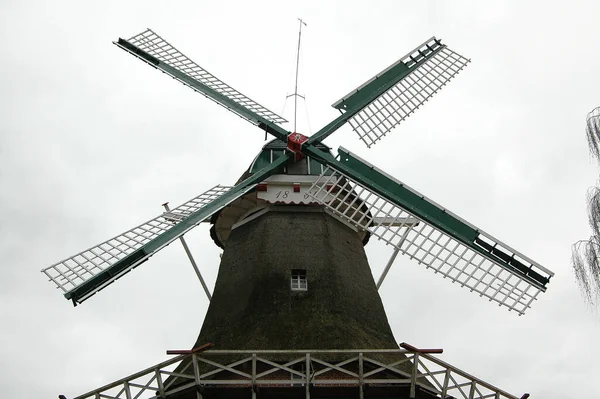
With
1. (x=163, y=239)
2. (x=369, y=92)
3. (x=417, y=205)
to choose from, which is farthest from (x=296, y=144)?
(x=163, y=239)

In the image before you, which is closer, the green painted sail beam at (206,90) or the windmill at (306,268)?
the windmill at (306,268)

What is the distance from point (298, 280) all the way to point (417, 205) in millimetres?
2808

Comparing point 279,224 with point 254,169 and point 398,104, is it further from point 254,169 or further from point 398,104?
point 398,104

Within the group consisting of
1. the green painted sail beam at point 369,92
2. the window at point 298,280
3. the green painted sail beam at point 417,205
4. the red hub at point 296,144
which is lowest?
the window at point 298,280

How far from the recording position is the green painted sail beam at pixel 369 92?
48.0 ft

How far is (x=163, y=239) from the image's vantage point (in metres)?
12.4

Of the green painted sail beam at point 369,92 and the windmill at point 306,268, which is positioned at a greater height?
the green painted sail beam at point 369,92

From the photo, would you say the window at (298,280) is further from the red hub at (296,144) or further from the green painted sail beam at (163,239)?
the red hub at (296,144)

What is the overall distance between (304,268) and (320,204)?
170 cm

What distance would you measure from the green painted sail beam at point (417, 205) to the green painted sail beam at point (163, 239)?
120 centimetres

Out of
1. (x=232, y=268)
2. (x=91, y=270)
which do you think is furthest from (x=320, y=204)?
(x=91, y=270)

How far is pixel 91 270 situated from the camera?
11602 millimetres

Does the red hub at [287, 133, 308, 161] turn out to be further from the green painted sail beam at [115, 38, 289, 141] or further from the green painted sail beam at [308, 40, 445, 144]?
the green painted sail beam at [115, 38, 289, 141]

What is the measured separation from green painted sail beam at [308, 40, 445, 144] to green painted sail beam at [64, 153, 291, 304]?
1.13 meters
